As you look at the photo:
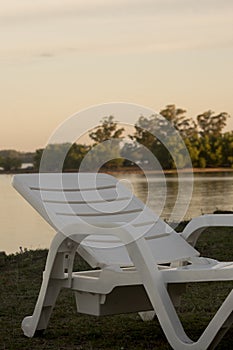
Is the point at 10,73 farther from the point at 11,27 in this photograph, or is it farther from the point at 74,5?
the point at 74,5

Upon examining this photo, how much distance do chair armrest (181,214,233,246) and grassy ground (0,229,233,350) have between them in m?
0.45

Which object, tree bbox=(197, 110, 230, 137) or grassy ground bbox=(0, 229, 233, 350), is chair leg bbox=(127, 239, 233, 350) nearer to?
grassy ground bbox=(0, 229, 233, 350)

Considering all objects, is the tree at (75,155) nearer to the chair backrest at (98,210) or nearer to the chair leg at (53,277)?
the chair backrest at (98,210)

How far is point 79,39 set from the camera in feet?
50.1

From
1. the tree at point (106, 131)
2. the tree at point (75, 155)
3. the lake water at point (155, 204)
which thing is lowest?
the lake water at point (155, 204)

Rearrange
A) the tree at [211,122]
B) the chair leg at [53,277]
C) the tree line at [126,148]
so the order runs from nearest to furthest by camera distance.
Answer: the chair leg at [53,277] → the tree line at [126,148] → the tree at [211,122]

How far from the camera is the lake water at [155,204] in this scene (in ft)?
14.3

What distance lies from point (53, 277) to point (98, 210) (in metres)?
0.55

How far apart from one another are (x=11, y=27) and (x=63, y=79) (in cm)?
170

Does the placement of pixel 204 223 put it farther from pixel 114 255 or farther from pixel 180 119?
pixel 180 119

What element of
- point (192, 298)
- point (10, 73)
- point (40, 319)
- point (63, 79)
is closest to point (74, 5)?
point (63, 79)

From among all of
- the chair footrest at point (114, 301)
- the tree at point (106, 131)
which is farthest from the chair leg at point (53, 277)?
the tree at point (106, 131)

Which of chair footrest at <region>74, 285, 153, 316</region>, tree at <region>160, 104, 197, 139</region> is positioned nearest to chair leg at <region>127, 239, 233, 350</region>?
chair footrest at <region>74, 285, 153, 316</region>

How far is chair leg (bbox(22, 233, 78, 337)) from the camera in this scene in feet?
12.3
